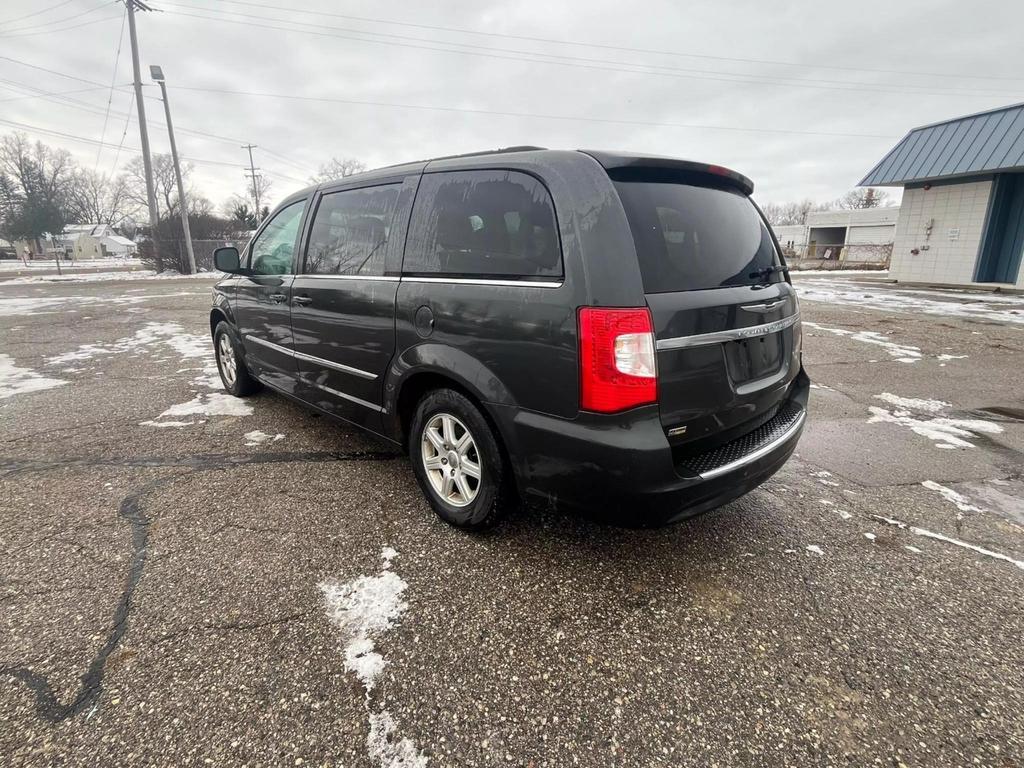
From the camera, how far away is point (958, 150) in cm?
1546

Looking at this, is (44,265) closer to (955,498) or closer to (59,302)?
(59,302)

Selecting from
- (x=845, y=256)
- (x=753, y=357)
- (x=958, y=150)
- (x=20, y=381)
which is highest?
(x=958, y=150)

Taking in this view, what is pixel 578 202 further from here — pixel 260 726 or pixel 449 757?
pixel 260 726

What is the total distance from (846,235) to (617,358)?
53665 mm

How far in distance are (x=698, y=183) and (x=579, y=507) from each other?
1577 millimetres

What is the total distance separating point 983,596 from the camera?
7.28 feet

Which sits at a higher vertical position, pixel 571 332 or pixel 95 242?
pixel 95 242

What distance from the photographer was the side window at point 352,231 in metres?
2.92

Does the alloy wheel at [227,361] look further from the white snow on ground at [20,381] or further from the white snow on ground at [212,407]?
the white snow on ground at [20,381]

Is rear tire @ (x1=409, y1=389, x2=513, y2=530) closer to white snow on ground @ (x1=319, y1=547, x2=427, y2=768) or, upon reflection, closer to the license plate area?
white snow on ground @ (x1=319, y1=547, x2=427, y2=768)

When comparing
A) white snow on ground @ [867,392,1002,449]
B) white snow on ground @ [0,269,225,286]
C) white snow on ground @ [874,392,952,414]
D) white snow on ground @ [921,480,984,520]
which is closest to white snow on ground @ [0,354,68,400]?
white snow on ground @ [921,480,984,520]

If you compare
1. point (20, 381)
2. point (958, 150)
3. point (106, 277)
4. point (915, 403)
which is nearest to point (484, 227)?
point (915, 403)

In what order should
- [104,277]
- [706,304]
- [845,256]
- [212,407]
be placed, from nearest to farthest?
[706,304] → [212,407] → [104,277] → [845,256]

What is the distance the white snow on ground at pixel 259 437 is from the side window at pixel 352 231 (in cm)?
131
